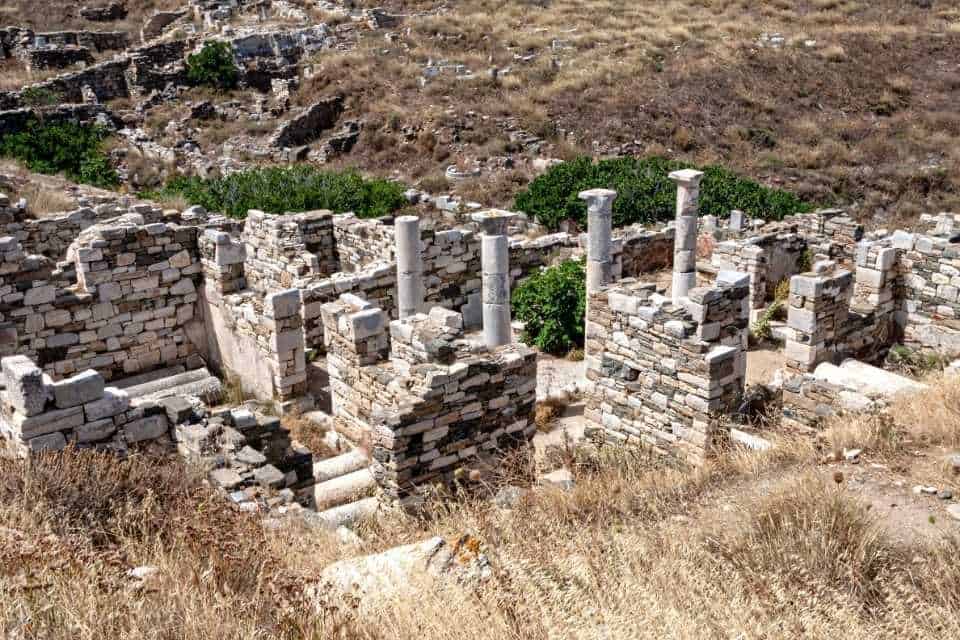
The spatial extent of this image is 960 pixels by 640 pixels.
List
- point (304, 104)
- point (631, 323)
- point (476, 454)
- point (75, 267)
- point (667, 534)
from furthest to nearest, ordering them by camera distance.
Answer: point (304, 104)
point (75, 267)
point (631, 323)
point (476, 454)
point (667, 534)

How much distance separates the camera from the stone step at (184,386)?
12891mm

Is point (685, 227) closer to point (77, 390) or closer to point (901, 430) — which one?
point (901, 430)

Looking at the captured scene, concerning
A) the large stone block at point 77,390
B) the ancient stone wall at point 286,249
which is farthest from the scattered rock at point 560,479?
the ancient stone wall at point 286,249

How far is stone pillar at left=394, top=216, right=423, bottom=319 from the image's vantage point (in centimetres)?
1478

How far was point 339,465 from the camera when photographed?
10.8 meters

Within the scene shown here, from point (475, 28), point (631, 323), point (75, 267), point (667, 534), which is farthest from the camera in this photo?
point (475, 28)

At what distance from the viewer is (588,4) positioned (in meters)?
47.7

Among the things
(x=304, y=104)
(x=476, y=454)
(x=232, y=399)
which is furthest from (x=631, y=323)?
(x=304, y=104)

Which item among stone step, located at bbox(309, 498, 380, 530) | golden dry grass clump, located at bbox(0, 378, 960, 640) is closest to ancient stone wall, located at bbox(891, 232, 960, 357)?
golden dry grass clump, located at bbox(0, 378, 960, 640)

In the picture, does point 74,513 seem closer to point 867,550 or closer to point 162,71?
point 867,550

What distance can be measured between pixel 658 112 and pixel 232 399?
24706mm

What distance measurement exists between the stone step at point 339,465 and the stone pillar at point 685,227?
303 inches

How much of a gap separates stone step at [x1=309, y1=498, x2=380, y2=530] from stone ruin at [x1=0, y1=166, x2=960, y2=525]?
1.6 inches

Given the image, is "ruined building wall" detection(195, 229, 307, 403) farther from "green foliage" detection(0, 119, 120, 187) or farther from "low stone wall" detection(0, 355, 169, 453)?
"green foliage" detection(0, 119, 120, 187)
